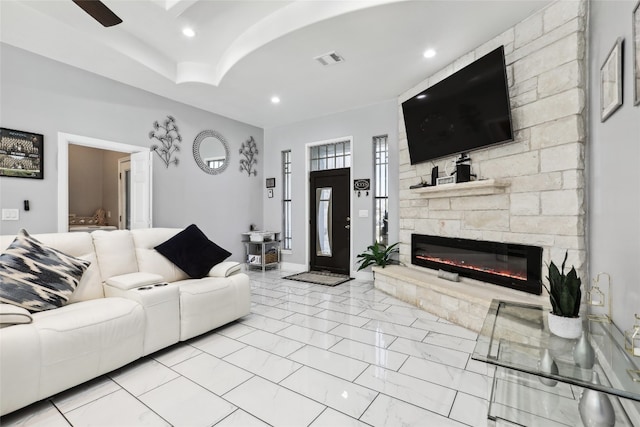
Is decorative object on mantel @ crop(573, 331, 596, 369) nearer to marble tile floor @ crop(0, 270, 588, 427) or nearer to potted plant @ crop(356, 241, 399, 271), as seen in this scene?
marble tile floor @ crop(0, 270, 588, 427)

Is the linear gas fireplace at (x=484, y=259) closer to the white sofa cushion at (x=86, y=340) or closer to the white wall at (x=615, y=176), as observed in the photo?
the white wall at (x=615, y=176)

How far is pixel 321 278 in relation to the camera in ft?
17.2

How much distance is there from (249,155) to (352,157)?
225cm

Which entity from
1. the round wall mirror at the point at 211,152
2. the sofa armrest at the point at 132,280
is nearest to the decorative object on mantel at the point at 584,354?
the sofa armrest at the point at 132,280

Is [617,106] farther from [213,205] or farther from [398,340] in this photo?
[213,205]

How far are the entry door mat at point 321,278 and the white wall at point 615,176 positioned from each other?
3.32m

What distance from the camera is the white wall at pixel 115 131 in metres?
3.27

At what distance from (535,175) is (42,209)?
5.35 meters

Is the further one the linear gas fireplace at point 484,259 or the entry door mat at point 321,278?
the entry door mat at point 321,278

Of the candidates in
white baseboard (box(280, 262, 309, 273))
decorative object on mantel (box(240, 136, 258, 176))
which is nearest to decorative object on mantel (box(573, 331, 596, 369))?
white baseboard (box(280, 262, 309, 273))

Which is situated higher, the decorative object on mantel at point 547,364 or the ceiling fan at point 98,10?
the ceiling fan at point 98,10

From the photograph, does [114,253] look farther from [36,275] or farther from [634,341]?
[634,341]

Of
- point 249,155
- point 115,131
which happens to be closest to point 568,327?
point 115,131

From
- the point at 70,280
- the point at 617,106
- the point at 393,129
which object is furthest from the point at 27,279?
the point at 393,129
